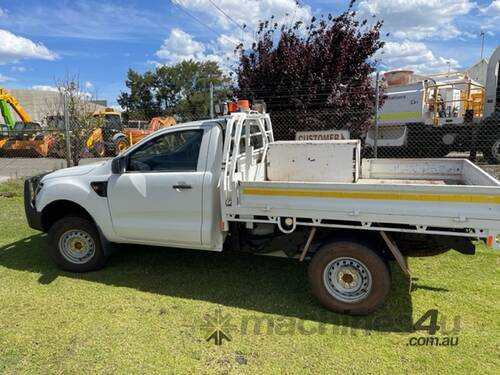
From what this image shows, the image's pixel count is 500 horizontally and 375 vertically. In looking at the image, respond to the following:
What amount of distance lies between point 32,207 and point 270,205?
314 cm

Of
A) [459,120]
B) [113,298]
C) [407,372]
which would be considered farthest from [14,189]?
[459,120]

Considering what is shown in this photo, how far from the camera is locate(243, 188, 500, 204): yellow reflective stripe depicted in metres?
3.15

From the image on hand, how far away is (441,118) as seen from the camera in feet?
42.8

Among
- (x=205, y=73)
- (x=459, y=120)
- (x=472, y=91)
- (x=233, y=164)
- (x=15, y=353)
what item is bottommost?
(x=15, y=353)

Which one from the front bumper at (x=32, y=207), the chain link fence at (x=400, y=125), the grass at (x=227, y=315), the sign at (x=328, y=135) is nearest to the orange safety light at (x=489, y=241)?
the grass at (x=227, y=315)

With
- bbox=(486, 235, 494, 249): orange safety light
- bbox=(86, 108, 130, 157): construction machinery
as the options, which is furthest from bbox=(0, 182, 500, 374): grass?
bbox=(86, 108, 130, 157): construction machinery

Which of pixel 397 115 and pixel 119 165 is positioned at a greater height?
pixel 397 115

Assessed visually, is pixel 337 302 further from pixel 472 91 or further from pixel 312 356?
pixel 472 91

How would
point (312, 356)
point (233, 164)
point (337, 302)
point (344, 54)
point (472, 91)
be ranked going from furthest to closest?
point (472, 91) < point (344, 54) < point (233, 164) < point (337, 302) < point (312, 356)

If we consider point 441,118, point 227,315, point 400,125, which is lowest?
point 227,315

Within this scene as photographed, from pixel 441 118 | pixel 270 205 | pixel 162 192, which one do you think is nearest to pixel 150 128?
pixel 441 118

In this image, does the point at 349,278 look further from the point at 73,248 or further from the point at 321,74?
the point at 321,74

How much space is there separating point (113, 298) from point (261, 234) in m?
1.70

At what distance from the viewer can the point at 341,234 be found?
3.78 m
